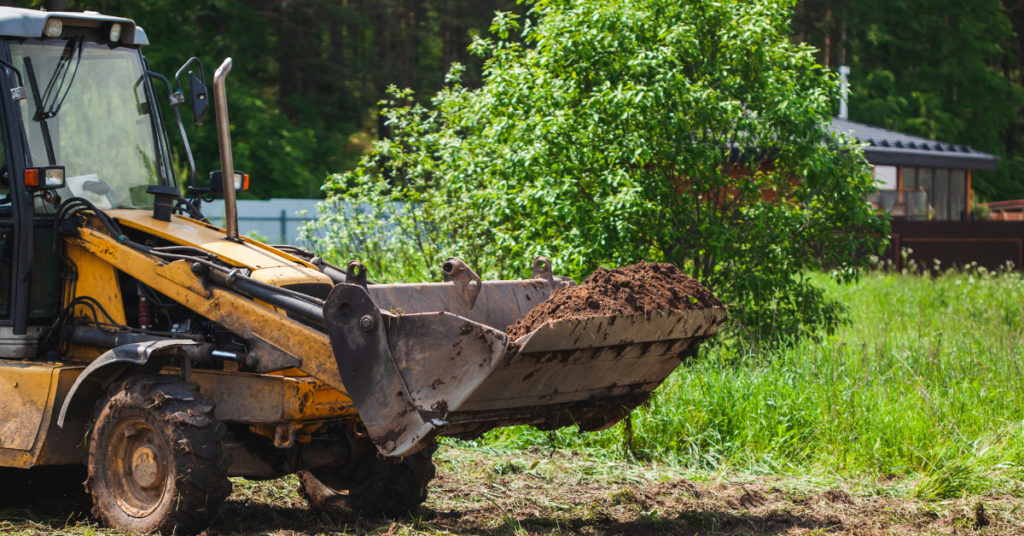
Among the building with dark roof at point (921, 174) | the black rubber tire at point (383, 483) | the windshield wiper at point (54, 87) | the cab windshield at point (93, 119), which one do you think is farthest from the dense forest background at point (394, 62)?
the black rubber tire at point (383, 483)

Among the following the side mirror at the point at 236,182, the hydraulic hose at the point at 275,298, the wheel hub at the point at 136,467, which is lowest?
the wheel hub at the point at 136,467

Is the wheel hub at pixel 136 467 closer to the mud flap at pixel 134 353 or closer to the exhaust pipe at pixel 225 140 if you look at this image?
the mud flap at pixel 134 353

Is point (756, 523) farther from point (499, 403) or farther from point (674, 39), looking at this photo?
point (674, 39)

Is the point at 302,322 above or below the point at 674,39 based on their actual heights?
below

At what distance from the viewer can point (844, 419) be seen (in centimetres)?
685

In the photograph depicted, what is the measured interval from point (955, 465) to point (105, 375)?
4.91m

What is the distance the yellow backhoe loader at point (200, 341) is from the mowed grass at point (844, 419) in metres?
1.56

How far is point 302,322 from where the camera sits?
468 centimetres

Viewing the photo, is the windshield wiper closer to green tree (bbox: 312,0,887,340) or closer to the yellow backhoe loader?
the yellow backhoe loader

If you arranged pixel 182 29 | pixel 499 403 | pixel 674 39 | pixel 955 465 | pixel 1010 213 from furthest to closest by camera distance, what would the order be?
pixel 1010 213 < pixel 182 29 < pixel 674 39 < pixel 955 465 < pixel 499 403

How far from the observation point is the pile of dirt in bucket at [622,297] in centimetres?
444

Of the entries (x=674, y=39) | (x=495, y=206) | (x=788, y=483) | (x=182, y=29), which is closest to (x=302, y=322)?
(x=788, y=483)

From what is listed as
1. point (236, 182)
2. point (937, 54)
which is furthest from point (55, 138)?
point (937, 54)

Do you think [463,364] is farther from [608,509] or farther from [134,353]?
[608,509]
